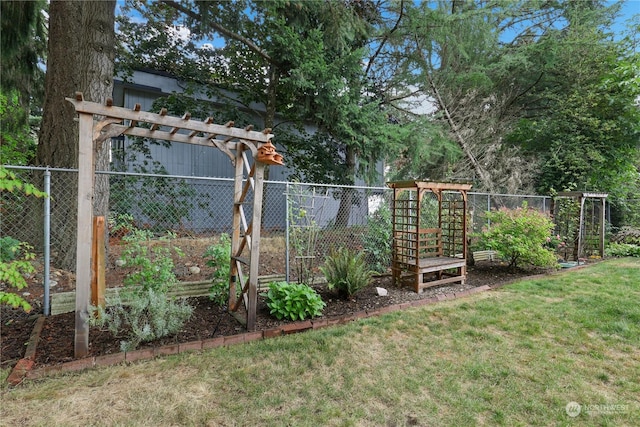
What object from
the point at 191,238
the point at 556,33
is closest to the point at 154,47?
the point at 191,238

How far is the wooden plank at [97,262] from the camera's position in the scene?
2934mm

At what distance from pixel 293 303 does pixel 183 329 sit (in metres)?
1.13

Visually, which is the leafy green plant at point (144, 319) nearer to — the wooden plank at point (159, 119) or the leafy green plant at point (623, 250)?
the wooden plank at point (159, 119)

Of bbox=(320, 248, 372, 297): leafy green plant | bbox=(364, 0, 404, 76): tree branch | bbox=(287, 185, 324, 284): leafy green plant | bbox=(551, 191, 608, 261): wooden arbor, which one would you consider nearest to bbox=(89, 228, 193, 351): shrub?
bbox=(287, 185, 324, 284): leafy green plant

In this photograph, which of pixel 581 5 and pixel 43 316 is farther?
pixel 581 5

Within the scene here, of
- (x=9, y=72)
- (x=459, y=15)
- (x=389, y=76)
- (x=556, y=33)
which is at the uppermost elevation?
(x=556, y=33)

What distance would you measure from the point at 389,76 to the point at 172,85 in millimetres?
5797

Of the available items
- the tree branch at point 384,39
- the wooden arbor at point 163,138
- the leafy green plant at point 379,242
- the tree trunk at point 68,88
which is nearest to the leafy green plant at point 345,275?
the wooden arbor at point 163,138

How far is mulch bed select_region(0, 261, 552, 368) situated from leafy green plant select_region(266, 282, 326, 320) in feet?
0.36

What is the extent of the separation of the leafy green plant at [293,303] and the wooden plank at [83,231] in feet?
5.47

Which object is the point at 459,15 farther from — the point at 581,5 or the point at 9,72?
the point at 9,72

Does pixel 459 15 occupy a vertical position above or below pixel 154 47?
above

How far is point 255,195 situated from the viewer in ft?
10.1

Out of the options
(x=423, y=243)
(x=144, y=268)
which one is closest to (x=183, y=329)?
(x=144, y=268)
